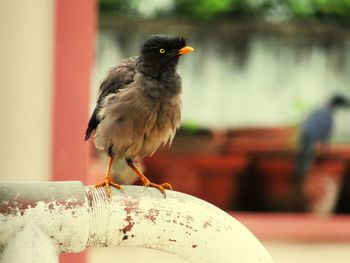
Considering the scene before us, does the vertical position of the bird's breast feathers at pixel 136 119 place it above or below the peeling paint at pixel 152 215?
above

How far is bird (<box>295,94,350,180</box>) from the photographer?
6.21 metres

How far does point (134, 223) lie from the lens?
1.81 metres

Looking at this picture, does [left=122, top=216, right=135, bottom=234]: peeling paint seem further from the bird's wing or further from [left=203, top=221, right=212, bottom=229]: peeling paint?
the bird's wing

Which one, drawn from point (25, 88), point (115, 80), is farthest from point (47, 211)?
point (25, 88)

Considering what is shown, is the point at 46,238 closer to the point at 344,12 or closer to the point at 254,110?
the point at 254,110

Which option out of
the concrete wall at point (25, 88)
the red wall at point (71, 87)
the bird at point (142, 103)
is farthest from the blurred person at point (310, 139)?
the bird at point (142, 103)

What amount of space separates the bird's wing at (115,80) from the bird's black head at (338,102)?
360cm

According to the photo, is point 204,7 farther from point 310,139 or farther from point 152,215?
point 152,215

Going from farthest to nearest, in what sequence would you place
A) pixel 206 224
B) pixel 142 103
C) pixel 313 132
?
1. pixel 313 132
2. pixel 142 103
3. pixel 206 224

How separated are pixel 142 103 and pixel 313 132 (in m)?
3.68

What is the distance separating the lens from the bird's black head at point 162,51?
2.81 meters

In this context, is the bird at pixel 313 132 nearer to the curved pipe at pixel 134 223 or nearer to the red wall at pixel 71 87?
the red wall at pixel 71 87

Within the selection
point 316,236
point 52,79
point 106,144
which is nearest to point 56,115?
point 52,79

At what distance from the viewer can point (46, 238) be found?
1760mm
